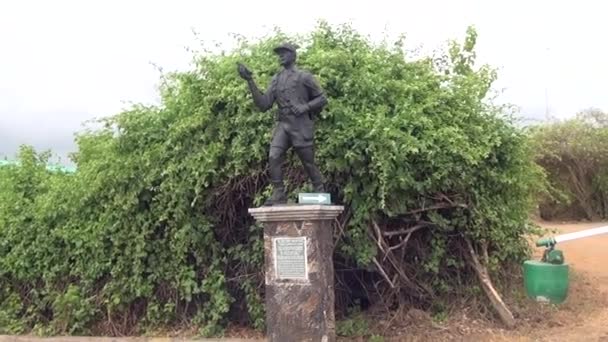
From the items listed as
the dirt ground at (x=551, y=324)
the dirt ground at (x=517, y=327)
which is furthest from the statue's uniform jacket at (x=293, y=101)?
the dirt ground at (x=551, y=324)

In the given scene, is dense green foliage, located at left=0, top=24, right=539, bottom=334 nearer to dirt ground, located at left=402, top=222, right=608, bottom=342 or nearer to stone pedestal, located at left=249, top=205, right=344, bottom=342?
dirt ground, located at left=402, top=222, right=608, bottom=342

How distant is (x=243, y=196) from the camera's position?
7.86 meters

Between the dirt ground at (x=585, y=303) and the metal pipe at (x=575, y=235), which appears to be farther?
the metal pipe at (x=575, y=235)

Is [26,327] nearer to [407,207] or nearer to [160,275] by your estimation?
[160,275]

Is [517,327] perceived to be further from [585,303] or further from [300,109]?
[300,109]

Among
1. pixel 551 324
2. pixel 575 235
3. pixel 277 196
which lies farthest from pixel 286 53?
pixel 575 235

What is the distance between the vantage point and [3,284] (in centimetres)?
871

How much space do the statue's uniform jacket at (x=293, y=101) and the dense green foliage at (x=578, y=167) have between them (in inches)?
603

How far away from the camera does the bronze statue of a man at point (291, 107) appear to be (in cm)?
634

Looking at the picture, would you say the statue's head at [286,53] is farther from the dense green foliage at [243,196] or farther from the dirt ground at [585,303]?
the dirt ground at [585,303]

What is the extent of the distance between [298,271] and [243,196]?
1.69 meters

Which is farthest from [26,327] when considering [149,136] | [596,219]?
[596,219]

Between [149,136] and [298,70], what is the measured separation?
245 cm

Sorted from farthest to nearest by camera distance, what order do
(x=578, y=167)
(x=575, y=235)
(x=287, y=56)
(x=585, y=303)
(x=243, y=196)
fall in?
(x=578, y=167), (x=575, y=235), (x=585, y=303), (x=243, y=196), (x=287, y=56)
